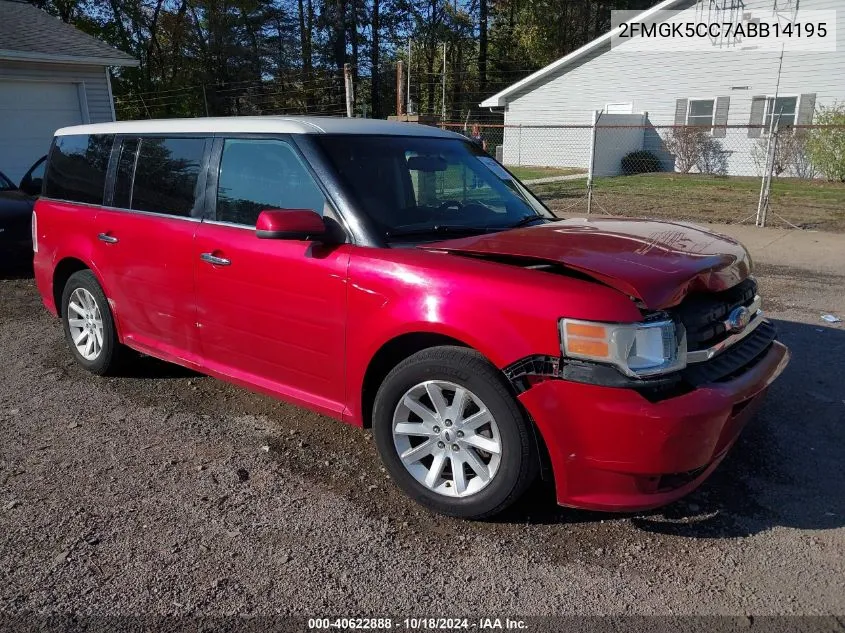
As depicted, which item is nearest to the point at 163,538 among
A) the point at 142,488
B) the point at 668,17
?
the point at 142,488

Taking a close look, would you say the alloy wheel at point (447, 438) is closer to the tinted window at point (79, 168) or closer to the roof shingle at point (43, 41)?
the tinted window at point (79, 168)

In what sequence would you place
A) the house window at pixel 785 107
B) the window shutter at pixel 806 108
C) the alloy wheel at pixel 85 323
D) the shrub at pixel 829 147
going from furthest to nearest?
the house window at pixel 785 107 → the window shutter at pixel 806 108 → the shrub at pixel 829 147 → the alloy wheel at pixel 85 323

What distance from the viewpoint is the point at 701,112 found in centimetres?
2159

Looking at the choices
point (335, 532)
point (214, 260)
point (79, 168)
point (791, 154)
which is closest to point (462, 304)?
point (335, 532)

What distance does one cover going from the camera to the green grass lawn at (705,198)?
12.7 metres

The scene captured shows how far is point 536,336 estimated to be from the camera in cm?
264

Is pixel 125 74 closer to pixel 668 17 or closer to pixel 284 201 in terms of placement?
pixel 668 17

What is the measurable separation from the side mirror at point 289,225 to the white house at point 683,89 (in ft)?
57.4

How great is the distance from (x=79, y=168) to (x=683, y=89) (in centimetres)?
2110

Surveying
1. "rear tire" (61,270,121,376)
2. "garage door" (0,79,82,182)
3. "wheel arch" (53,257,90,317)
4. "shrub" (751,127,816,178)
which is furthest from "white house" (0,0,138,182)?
"shrub" (751,127,816,178)

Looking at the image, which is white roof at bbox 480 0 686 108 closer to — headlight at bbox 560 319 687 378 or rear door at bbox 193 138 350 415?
rear door at bbox 193 138 350 415

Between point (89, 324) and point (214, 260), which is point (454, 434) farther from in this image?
point (89, 324)

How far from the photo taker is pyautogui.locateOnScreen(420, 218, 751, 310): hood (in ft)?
8.82

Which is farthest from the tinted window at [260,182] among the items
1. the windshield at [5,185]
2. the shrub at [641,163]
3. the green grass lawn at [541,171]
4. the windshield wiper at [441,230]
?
the shrub at [641,163]
